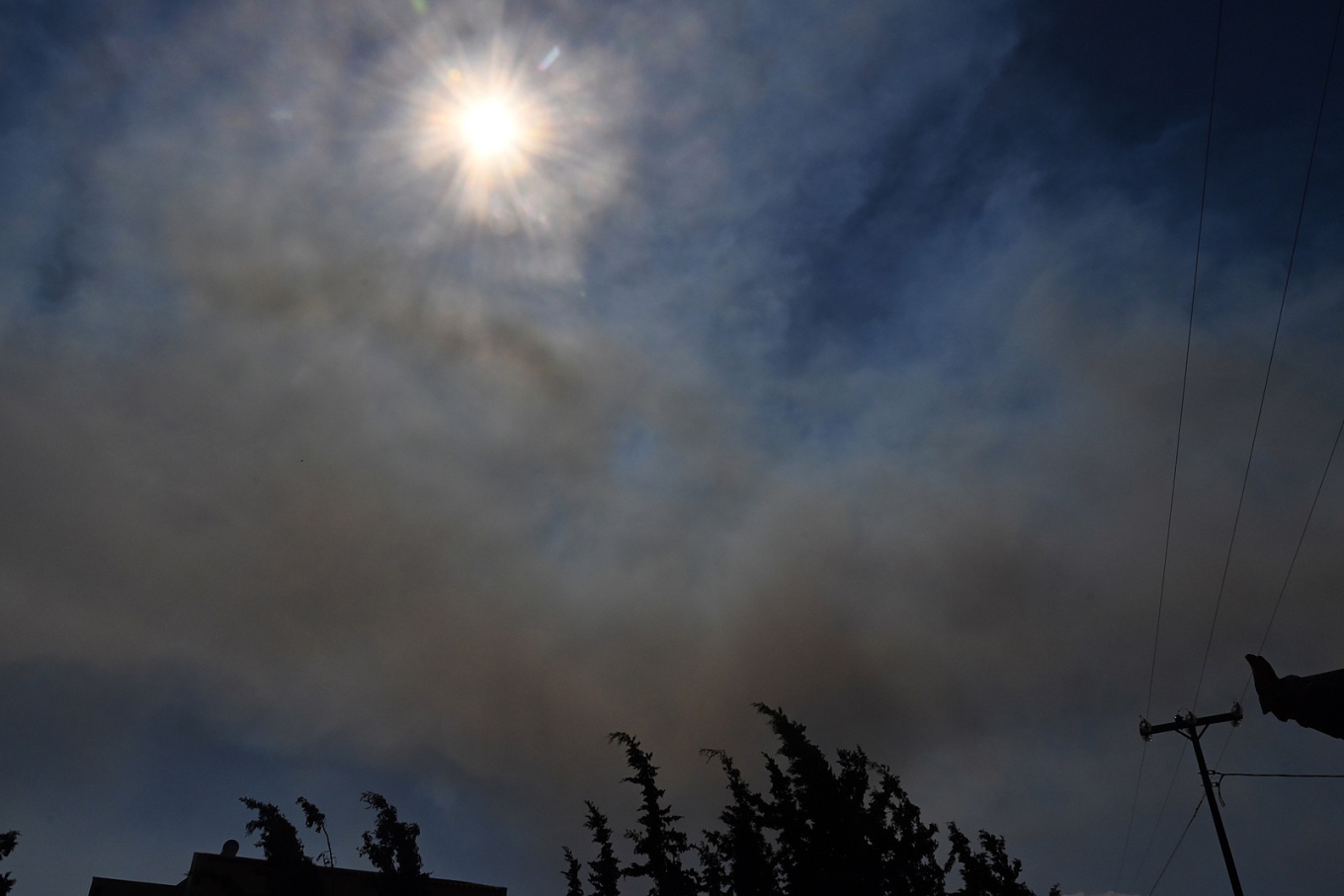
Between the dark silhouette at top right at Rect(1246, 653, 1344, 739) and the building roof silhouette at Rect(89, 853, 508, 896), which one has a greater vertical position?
the building roof silhouette at Rect(89, 853, 508, 896)

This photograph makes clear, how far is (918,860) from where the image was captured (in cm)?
3912

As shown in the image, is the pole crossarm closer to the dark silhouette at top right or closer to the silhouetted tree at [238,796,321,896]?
the dark silhouette at top right

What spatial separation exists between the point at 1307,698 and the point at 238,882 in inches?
2054

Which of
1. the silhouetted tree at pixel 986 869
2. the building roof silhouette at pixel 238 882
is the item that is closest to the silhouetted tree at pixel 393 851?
the building roof silhouette at pixel 238 882

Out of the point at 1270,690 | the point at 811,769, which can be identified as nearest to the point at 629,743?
the point at 811,769

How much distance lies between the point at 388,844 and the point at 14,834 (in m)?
17.8

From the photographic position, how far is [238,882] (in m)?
45.2

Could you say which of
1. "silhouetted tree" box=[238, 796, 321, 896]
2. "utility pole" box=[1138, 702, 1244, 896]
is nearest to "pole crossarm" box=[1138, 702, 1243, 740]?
"utility pole" box=[1138, 702, 1244, 896]

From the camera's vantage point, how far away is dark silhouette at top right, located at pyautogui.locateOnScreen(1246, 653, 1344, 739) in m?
11.2

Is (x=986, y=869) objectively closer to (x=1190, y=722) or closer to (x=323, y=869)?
(x=1190, y=722)

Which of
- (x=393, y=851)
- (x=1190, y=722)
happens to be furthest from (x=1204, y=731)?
(x=393, y=851)

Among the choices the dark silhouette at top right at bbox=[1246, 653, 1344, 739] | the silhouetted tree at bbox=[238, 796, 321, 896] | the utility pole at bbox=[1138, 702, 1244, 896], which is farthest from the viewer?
the silhouetted tree at bbox=[238, 796, 321, 896]

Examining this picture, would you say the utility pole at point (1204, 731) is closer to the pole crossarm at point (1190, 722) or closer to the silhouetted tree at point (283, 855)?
the pole crossarm at point (1190, 722)

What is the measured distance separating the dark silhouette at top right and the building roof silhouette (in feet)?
150
